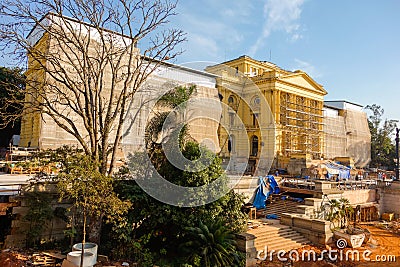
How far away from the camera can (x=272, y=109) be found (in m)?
36.3

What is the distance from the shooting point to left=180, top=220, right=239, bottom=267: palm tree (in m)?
9.41

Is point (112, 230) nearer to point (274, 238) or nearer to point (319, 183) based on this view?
point (274, 238)

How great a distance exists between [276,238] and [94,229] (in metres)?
7.65

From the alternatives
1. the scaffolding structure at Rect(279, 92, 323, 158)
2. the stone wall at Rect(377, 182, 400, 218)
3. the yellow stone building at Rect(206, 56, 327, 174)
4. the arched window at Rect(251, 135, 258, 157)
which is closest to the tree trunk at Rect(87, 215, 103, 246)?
the stone wall at Rect(377, 182, 400, 218)

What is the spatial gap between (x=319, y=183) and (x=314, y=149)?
25.6m

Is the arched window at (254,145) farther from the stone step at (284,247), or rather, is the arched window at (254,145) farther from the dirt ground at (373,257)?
the stone step at (284,247)

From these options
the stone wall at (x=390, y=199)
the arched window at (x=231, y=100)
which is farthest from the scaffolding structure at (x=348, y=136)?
the stone wall at (x=390, y=199)

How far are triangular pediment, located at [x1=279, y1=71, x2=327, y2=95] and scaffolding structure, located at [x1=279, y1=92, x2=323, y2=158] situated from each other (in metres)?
1.54

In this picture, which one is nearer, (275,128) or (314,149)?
(275,128)

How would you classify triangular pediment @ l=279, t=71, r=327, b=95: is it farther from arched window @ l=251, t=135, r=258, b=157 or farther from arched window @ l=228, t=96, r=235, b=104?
arched window @ l=251, t=135, r=258, b=157

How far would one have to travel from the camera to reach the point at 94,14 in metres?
10.3

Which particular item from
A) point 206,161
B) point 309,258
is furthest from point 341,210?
point 206,161

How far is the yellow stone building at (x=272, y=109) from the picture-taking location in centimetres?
3538

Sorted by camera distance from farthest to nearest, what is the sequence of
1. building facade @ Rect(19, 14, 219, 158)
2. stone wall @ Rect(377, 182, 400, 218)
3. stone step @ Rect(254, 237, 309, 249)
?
stone wall @ Rect(377, 182, 400, 218)
building facade @ Rect(19, 14, 219, 158)
stone step @ Rect(254, 237, 309, 249)
